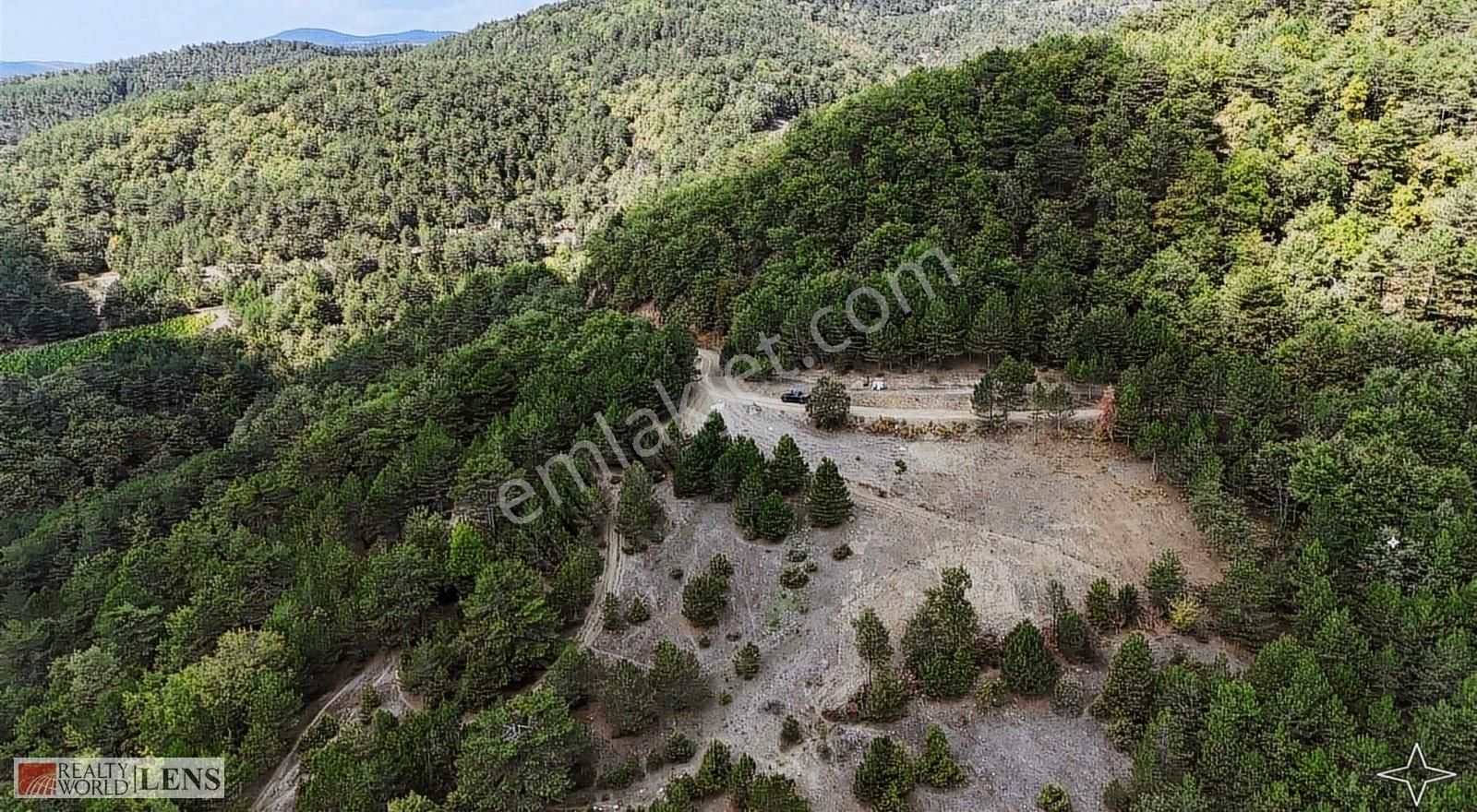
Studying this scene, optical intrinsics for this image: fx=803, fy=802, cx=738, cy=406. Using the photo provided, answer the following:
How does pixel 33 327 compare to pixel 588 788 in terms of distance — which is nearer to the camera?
pixel 588 788

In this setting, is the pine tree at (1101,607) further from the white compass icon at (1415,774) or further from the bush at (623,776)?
the bush at (623,776)

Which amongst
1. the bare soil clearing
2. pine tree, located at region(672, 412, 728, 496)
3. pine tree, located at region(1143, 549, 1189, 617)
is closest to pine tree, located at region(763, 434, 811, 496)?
the bare soil clearing

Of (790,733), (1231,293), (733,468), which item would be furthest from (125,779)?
(1231,293)

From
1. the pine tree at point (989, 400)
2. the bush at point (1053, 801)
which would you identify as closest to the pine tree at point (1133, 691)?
the bush at point (1053, 801)

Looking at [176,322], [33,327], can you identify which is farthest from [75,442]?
[33,327]

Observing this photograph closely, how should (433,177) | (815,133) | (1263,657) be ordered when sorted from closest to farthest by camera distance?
(1263,657)
(815,133)
(433,177)

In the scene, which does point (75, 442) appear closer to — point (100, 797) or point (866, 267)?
point (100, 797)

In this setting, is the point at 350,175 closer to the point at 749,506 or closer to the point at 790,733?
the point at 749,506
